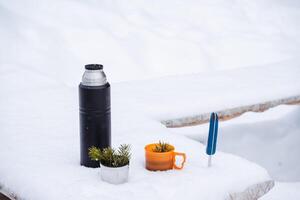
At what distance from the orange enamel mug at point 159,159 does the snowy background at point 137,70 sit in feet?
0.20

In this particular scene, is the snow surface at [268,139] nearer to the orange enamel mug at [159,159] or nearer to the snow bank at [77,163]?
the snow bank at [77,163]

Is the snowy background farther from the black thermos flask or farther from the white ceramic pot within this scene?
the black thermos flask

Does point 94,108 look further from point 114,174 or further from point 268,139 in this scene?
point 268,139

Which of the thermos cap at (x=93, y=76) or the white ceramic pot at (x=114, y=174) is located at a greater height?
the thermos cap at (x=93, y=76)

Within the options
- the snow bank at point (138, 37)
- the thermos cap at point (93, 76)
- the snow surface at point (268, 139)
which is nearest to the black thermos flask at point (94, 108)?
the thermos cap at point (93, 76)

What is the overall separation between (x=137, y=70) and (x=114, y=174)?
3.64m

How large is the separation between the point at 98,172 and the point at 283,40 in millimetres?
6043

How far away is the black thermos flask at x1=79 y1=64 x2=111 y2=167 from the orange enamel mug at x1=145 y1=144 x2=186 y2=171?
22cm

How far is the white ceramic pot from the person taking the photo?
2.14 meters

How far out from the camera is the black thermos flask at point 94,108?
2.22m

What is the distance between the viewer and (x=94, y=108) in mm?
2232

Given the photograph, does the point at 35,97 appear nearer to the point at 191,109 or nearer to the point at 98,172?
the point at 191,109

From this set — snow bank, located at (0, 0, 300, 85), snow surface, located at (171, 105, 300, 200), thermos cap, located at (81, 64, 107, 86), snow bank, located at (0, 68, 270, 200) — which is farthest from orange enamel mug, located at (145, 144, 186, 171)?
snow bank, located at (0, 0, 300, 85)

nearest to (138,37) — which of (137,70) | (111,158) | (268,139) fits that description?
(137,70)
